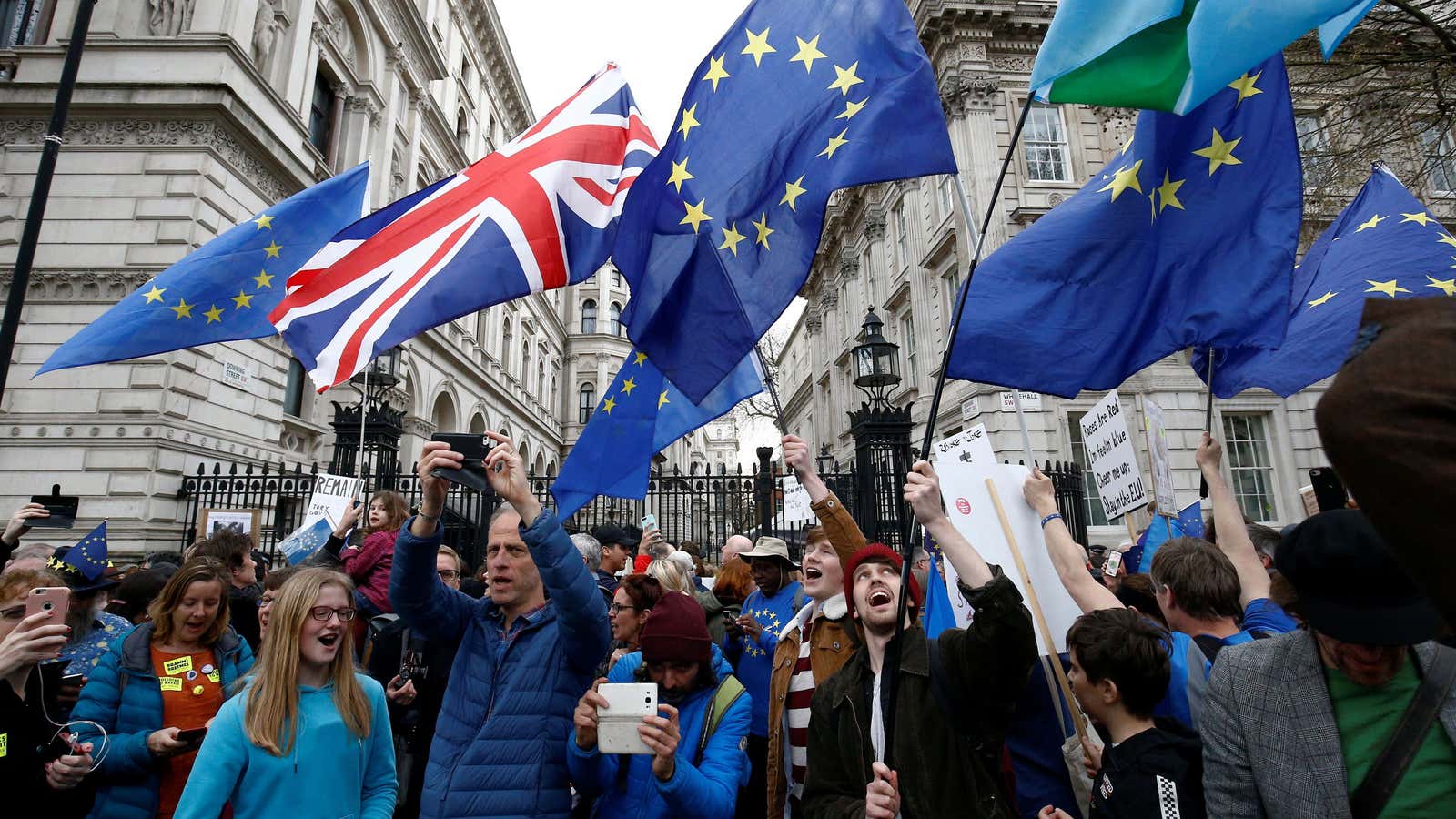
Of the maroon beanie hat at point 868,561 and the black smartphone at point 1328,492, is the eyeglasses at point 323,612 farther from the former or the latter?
the black smartphone at point 1328,492

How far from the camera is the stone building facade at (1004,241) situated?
17.2 metres

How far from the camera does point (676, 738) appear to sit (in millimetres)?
2600

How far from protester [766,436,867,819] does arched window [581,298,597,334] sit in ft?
163

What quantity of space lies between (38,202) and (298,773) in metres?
4.26

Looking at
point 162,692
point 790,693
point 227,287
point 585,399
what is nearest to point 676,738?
point 790,693

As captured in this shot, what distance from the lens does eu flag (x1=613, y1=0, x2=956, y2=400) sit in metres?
3.41

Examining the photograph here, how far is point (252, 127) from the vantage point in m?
14.5

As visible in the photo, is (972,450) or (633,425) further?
(633,425)

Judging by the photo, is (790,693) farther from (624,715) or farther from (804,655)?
(624,715)

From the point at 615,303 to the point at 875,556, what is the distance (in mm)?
51552

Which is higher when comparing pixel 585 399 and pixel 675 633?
pixel 585 399

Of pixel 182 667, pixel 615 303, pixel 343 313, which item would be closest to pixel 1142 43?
pixel 343 313

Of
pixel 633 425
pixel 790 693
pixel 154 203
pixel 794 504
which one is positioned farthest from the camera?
pixel 154 203

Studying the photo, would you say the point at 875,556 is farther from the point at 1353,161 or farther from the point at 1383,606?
the point at 1353,161
